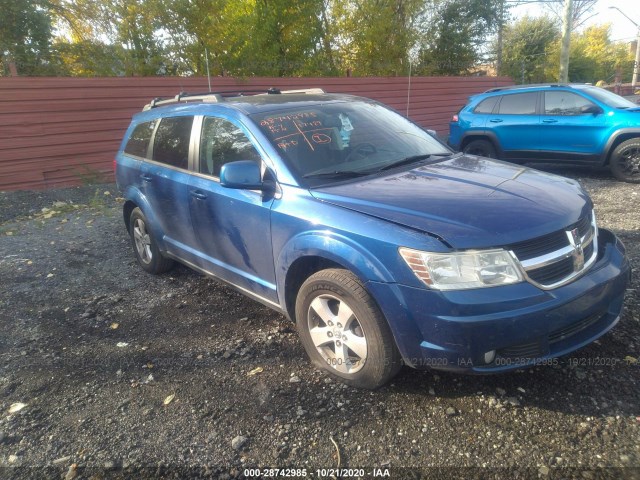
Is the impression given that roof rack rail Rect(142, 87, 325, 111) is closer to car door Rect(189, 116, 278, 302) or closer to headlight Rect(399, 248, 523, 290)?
car door Rect(189, 116, 278, 302)

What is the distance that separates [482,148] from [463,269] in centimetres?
737

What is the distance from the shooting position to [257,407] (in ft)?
8.96

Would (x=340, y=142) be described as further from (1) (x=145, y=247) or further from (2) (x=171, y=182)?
(1) (x=145, y=247)

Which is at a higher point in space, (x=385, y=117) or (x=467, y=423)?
(x=385, y=117)

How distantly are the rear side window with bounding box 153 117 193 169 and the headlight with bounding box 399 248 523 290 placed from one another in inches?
93.2

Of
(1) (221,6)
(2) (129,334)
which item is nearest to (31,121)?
(1) (221,6)

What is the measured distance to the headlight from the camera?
231cm

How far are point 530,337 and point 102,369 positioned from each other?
275 cm

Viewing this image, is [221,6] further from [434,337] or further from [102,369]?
[434,337]

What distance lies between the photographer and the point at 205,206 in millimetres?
3596

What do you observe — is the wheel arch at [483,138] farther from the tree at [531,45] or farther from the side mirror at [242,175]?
the tree at [531,45]

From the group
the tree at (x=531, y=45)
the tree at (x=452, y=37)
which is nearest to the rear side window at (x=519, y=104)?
the tree at (x=452, y=37)

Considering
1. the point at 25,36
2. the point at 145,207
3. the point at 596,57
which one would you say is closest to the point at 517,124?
the point at 145,207

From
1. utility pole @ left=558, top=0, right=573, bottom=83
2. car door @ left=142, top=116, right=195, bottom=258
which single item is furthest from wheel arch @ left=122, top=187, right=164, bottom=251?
utility pole @ left=558, top=0, right=573, bottom=83
